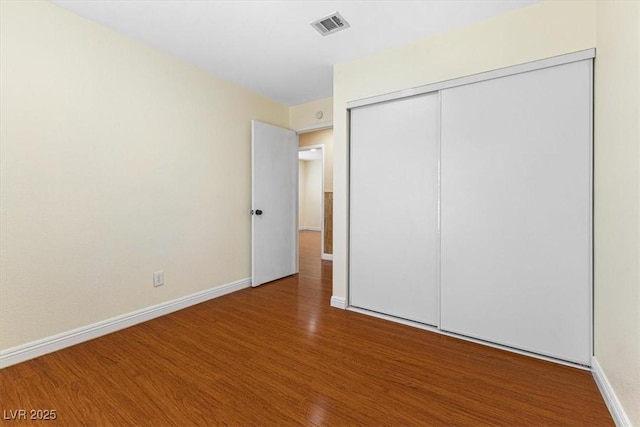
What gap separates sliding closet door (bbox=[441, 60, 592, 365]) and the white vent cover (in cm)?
97

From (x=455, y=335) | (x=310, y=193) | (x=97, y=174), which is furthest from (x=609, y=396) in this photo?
(x=310, y=193)

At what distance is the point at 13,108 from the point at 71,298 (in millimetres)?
1321

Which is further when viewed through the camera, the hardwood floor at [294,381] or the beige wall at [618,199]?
the hardwood floor at [294,381]

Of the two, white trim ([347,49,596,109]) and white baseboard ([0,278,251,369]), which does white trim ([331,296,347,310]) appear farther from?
white trim ([347,49,596,109])

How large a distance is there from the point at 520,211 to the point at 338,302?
5.68 ft

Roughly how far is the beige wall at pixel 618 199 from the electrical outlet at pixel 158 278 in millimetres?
3132

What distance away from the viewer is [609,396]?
1.43m

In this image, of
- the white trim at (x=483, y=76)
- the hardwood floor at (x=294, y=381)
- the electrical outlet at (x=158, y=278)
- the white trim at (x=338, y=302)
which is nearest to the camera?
the hardwood floor at (x=294, y=381)

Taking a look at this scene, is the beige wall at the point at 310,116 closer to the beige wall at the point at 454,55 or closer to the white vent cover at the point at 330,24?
the beige wall at the point at 454,55

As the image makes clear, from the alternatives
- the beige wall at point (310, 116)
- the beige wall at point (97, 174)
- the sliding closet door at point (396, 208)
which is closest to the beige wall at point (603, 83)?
the sliding closet door at point (396, 208)

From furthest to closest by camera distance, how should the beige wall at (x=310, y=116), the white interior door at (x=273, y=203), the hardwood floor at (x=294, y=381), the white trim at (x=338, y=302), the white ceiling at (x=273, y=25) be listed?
the beige wall at (x=310, y=116) < the white interior door at (x=273, y=203) < the white trim at (x=338, y=302) < the white ceiling at (x=273, y=25) < the hardwood floor at (x=294, y=381)

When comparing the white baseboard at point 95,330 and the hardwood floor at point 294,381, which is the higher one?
the white baseboard at point 95,330

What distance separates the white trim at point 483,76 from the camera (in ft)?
5.87

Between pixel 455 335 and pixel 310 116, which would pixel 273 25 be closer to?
pixel 310 116
